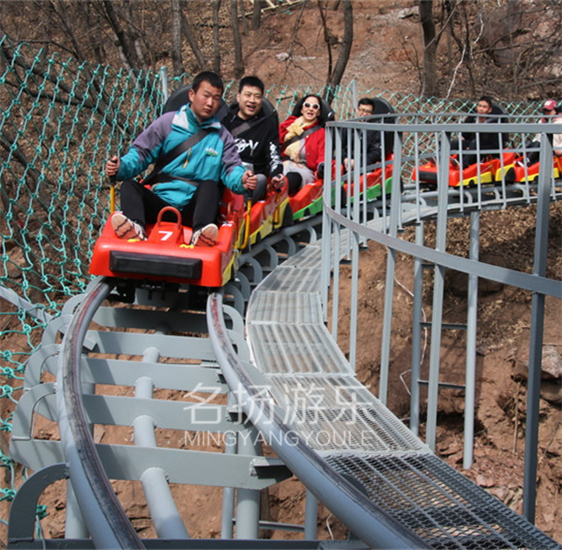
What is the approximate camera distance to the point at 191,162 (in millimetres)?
4332

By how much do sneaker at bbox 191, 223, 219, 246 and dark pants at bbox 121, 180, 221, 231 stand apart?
78 millimetres

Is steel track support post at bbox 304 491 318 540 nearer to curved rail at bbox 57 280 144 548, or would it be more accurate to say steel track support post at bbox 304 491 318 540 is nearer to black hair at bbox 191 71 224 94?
curved rail at bbox 57 280 144 548

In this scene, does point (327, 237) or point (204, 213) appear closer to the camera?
point (204, 213)

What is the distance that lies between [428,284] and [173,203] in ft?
18.3

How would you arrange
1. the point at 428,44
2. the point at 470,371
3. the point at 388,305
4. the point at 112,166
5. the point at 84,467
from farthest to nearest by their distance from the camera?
the point at 428,44, the point at 470,371, the point at 112,166, the point at 388,305, the point at 84,467

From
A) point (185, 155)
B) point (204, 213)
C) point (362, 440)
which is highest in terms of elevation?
point (185, 155)

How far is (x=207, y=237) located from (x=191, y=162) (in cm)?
60

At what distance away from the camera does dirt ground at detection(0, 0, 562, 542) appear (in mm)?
7035

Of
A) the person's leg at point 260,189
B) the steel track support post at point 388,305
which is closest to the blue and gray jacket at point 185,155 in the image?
the person's leg at point 260,189

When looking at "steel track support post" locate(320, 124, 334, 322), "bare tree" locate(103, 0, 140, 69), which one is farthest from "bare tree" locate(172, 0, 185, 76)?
"steel track support post" locate(320, 124, 334, 322)

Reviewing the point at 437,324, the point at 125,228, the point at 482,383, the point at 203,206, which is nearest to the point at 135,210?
the point at 125,228

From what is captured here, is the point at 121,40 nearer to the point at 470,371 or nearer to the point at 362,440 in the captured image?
the point at 470,371

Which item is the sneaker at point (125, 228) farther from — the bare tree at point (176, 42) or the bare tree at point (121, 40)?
the bare tree at point (176, 42)

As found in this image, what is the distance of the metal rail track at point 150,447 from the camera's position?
1.82 m
